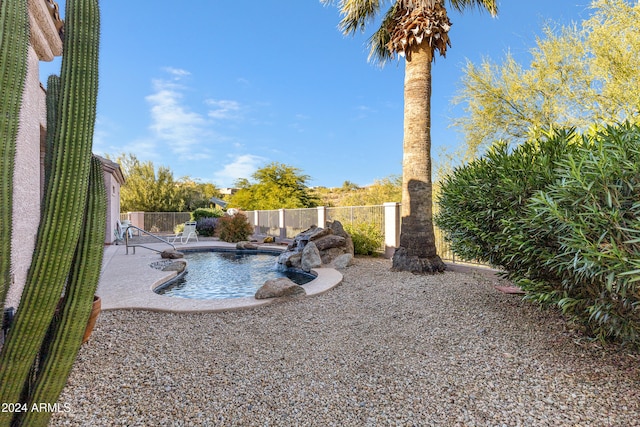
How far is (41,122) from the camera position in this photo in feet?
14.9

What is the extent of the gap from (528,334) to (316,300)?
325cm

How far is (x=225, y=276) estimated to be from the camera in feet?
28.9

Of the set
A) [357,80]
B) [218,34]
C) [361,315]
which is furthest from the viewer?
[357,80]

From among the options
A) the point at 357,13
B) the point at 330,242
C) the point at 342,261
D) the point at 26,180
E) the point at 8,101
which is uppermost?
the point at 357,13

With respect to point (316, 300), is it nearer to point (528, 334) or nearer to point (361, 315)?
point (361, 315)

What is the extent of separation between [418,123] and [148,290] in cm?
675

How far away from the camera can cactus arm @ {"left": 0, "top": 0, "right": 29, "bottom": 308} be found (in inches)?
71.2

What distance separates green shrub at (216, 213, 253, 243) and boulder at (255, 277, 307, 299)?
37.5ft

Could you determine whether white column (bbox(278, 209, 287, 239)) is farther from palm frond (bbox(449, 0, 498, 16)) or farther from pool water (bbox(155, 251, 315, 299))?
palm frond (bbox(449, 0, 498, 16))

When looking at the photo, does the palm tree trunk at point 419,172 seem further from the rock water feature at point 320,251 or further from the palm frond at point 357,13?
the palm frond at point 357,13

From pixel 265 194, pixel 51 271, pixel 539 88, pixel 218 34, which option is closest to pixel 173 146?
pixel 265 194

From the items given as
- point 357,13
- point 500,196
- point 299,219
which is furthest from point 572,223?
point 299,219

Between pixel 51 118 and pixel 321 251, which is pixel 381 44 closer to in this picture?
pixel 321 251

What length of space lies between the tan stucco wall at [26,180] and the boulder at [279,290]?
10.5 ft
